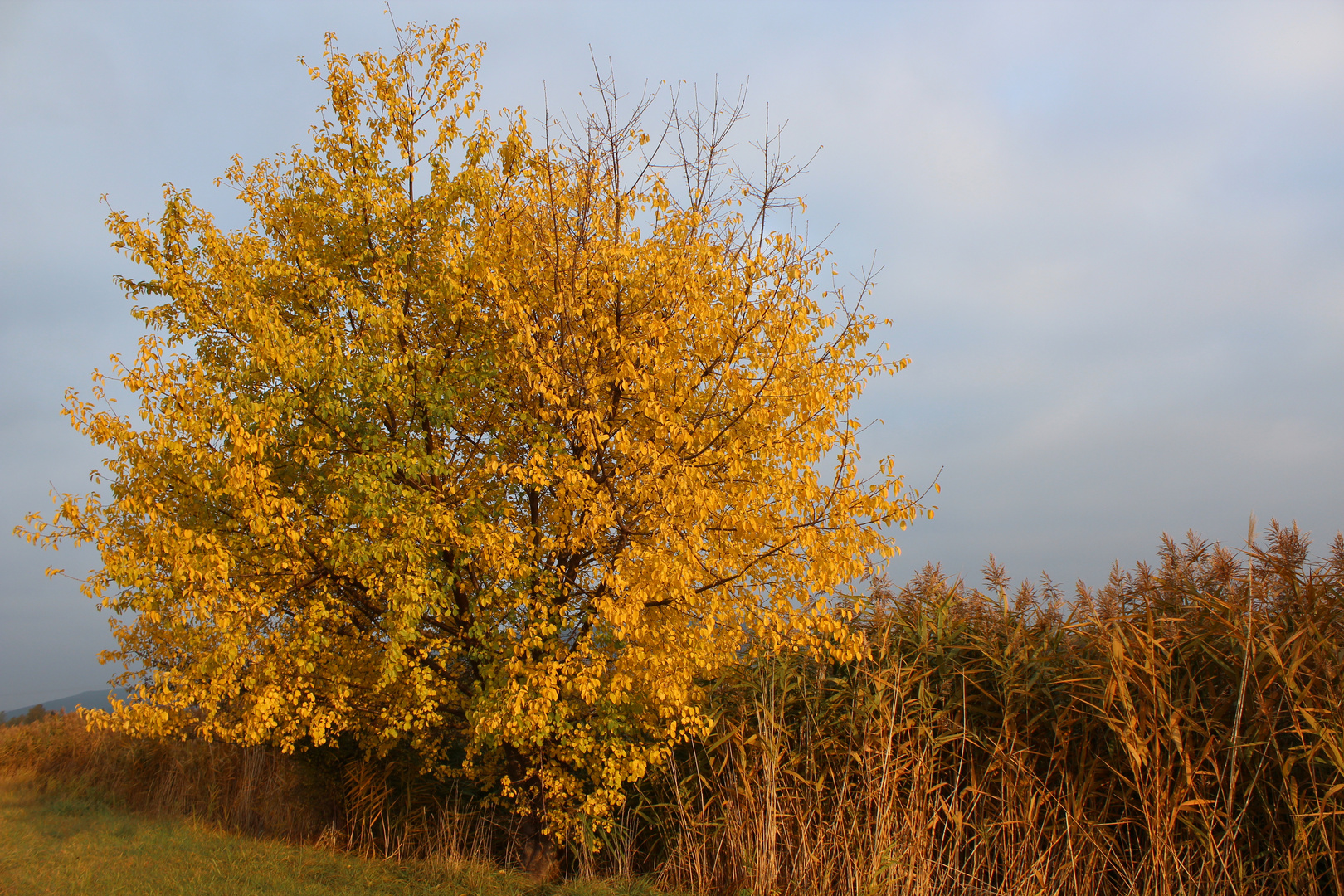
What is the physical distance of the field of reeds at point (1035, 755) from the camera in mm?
6094

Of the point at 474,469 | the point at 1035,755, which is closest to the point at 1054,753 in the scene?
the point at 1035,755

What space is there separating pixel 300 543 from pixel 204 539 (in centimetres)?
89

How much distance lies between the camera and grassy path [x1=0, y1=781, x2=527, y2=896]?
717cm

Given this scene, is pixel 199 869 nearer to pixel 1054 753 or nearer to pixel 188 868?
pixel 188 868

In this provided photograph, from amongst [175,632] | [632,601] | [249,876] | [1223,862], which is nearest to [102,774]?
[249,876]

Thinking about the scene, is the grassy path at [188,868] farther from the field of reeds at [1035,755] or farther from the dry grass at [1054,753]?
the dry grass at [1054,753]

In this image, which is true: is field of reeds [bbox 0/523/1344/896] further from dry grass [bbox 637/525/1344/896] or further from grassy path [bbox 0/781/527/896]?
grassy path [bbox 0/781/527/896]

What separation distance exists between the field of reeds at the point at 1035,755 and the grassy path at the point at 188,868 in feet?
2.65

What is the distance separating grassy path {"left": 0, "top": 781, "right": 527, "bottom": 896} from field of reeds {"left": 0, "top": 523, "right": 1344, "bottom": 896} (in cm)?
81

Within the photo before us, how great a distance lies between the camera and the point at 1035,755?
7.16 metres

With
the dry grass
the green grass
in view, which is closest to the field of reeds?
the dry grass

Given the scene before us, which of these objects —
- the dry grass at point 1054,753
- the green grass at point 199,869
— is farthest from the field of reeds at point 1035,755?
the green grass at point 199,869

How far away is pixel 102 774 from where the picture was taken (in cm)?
1351

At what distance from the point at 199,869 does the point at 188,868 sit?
0.24 m
